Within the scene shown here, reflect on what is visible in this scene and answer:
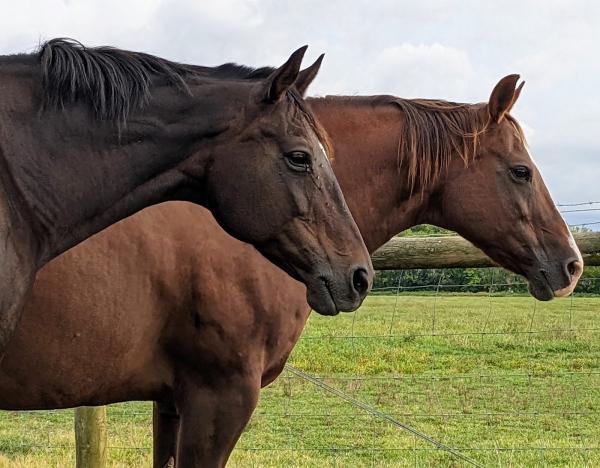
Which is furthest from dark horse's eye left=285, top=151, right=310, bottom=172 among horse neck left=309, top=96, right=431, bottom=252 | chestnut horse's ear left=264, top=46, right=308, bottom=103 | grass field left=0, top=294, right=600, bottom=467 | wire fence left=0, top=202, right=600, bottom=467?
grass field left=0, top=294, right=600, bottom=467

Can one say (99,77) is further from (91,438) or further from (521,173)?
(91,438)

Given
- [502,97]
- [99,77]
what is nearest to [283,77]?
[99,77]

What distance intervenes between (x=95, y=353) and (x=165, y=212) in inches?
27.6

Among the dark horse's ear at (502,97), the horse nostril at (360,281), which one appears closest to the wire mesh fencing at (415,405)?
the dark horse's ear at (502,97)

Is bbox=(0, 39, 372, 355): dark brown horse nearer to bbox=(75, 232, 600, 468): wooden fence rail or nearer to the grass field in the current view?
bbox=(75, 232, 600, 468): wooden fence rail

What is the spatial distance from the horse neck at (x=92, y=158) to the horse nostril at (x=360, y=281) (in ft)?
2.04

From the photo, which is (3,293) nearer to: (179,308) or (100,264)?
(100,264)

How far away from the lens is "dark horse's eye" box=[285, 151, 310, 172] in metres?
2.72

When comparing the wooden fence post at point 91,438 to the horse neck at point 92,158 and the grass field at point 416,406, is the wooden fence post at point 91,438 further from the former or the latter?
the horse neck at point 92,158

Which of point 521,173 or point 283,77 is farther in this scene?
point 521,173

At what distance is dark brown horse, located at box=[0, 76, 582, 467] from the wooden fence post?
1087 millimetres

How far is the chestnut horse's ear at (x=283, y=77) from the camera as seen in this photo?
268 cm

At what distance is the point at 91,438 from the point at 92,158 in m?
2.84

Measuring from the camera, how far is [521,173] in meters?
3.96
